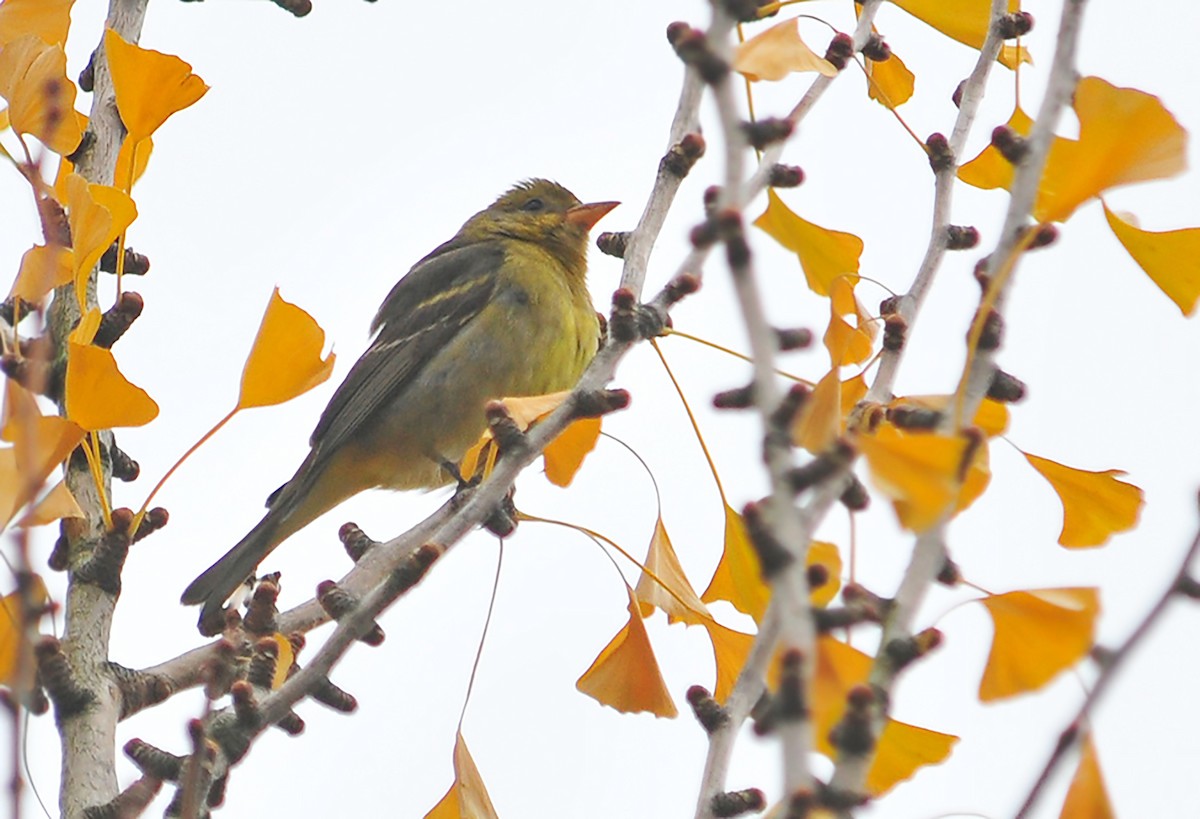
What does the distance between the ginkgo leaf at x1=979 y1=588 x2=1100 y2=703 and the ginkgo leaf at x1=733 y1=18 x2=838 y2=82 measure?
0.87m

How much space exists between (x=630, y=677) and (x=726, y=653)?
0.26m

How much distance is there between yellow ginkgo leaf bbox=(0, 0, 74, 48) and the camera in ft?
12.1

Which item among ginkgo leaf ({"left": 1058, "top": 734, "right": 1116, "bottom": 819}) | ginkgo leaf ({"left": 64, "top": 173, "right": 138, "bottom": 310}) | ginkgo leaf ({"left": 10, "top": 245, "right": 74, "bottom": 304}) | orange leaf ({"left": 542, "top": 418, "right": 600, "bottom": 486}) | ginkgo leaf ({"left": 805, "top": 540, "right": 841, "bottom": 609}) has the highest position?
ginkgo leaf ({"left": 64, "top": 173, "right": 138, "bottom": 310})

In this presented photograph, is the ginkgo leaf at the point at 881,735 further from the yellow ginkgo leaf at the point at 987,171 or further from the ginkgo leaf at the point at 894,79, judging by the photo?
the ginkgo leaf at the point at 894,79

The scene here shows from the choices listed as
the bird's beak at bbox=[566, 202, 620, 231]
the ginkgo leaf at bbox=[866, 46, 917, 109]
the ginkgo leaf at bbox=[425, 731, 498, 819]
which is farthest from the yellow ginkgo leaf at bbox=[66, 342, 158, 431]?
the bird's beak at bbox=[566, 202, 620, 231]

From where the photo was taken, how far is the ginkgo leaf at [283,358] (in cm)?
315

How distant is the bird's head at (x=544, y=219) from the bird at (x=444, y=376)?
0.13 meters

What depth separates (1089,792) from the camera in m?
2.00

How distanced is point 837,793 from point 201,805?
4.60 ft

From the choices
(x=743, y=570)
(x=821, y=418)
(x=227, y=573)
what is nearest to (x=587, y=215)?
(x=227, y=573)

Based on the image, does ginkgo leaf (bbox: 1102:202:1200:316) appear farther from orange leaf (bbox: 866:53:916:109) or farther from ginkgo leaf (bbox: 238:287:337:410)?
ginkgo leaf (bbox: 238:287:337:410)

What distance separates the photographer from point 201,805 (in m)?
2.82

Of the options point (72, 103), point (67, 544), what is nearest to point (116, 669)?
point (67, 544)

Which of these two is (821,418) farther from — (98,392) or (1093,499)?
(98,392)
